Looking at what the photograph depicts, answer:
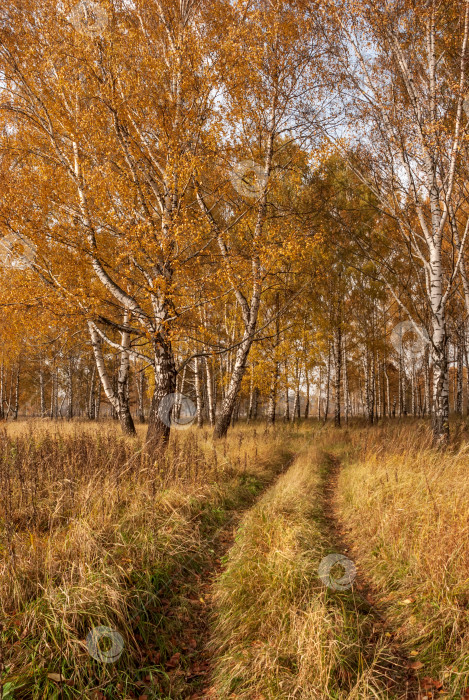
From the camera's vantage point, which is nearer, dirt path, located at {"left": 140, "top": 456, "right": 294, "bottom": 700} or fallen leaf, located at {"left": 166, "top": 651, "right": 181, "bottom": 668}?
dirt path, located at {"left": 140, "top": 456, "right": 294, "bottom": 700}

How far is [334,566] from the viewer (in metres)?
3.74
